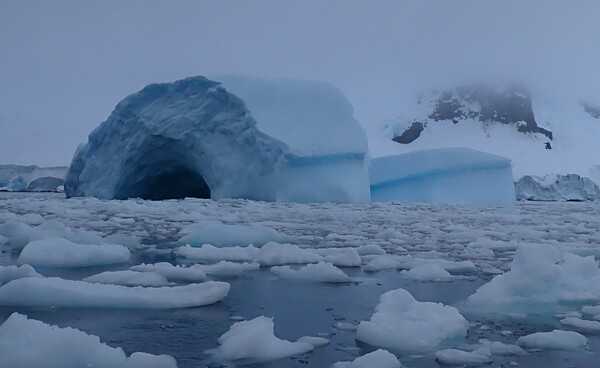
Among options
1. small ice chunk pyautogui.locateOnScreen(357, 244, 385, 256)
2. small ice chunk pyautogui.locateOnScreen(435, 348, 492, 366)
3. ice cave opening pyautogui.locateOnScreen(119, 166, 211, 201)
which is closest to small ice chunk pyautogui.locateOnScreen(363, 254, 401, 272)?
small ice chunk pyautogui.locateOnScreen(357, 244, 385, 256)

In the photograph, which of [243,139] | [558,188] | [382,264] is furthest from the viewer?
[558,188]

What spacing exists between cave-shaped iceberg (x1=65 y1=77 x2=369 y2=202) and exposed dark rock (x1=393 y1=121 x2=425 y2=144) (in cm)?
5571

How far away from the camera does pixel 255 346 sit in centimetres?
140

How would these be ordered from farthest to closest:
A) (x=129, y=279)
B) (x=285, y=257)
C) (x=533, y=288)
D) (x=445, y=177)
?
(x=445, y=177) → (x=285, y=257) → (x=129, y=279) → (x=533, y=288)

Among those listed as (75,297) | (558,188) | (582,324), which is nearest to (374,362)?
(582,324)

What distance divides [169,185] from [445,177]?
840 cm

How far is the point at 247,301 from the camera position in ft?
6.82

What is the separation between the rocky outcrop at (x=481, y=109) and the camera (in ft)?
226

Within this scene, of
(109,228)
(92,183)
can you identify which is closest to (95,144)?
(92,183)

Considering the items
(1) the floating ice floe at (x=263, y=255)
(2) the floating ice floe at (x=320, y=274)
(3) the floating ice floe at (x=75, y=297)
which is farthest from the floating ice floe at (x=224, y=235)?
(3) the floating ice floe at (x=75, y=297)

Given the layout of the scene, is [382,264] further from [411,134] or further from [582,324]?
[411,134]

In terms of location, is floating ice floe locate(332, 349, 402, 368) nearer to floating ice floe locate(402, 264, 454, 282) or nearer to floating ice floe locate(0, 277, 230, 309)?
floating ice floe locate(0, 277, 230, 309)

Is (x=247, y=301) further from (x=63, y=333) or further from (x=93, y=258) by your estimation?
(x=93, y=258)

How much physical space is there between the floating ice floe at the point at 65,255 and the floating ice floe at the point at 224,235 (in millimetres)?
911
